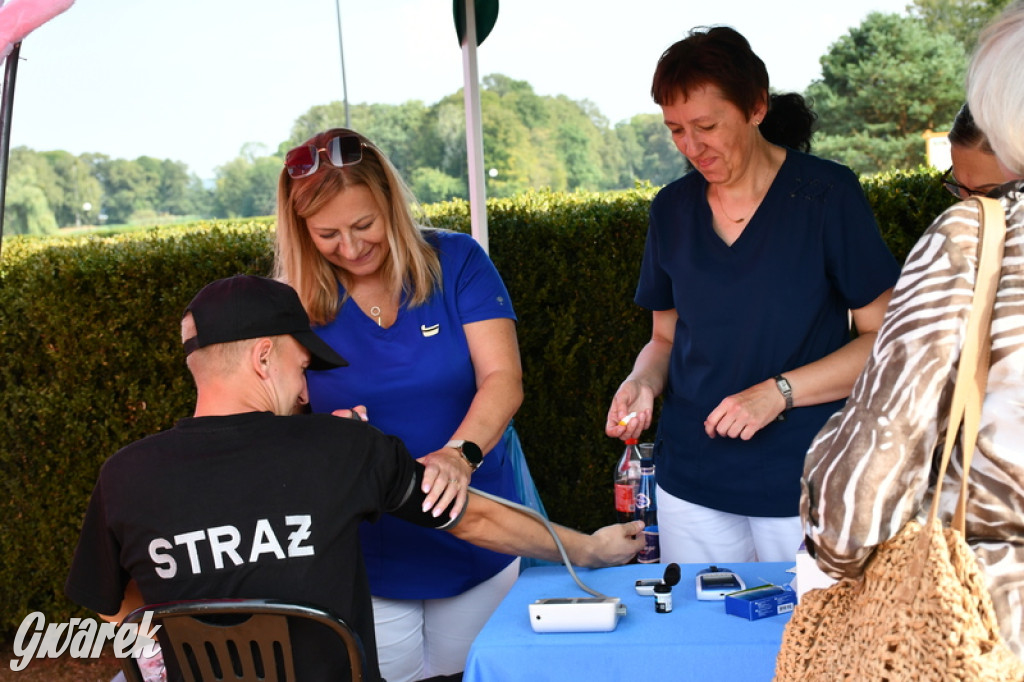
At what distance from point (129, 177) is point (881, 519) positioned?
7.91 metres

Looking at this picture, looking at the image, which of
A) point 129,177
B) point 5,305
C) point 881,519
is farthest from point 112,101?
point 881,519

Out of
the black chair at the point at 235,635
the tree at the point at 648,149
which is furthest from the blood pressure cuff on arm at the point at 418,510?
the tree at the point at 648,149

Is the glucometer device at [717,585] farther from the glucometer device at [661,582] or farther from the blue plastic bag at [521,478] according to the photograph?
the blue plastic bag at [521,478]

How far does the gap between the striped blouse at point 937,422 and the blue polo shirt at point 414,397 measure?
4.02 ft

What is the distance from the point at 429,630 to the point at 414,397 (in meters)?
0.55

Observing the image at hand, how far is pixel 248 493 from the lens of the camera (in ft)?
5.28

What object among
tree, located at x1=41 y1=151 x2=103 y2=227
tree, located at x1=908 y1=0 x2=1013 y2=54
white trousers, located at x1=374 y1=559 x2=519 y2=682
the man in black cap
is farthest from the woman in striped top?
tree, located at x1=908 y1=0 x2=1013 y2=54

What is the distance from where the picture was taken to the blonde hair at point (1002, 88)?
3.44ft

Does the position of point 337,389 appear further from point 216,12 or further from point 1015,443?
point 216,12

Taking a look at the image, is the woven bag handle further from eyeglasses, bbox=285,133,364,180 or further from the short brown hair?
eyeglasses, bbox=285,133,364,180

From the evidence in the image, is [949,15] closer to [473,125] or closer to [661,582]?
[473,125]

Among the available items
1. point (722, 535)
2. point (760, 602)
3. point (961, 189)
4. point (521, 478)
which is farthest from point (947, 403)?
point (521, 478)

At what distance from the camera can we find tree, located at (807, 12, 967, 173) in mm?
11312

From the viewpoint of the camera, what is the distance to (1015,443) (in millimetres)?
1020
